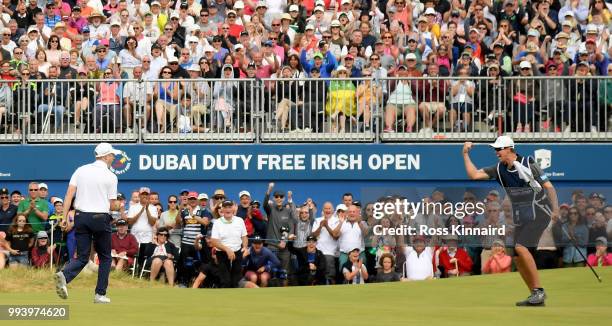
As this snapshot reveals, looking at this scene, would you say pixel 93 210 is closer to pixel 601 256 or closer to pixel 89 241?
pixel 89 241

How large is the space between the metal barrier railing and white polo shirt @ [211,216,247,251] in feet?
11.0

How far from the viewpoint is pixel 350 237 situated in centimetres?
2284

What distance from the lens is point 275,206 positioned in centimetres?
2359

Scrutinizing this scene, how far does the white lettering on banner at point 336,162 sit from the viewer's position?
2458cm

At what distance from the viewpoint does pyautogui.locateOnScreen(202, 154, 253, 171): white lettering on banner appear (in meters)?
24.7

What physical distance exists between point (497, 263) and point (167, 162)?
6209 millimetres

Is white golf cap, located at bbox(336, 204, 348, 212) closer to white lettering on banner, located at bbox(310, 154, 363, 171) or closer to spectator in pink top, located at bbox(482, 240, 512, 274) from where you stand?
white lettering on banner, located at bbox(310, 154, 363, 171)

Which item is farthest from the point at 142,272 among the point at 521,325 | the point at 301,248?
the point at 521,325

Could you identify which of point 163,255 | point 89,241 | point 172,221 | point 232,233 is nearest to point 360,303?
point 89,241

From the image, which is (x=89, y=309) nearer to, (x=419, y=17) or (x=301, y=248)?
(x=301, y=248)

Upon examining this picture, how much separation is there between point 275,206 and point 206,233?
1420 mm
